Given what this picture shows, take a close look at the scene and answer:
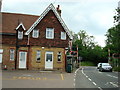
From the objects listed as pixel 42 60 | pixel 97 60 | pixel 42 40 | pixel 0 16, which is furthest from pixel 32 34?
pixel 97 60

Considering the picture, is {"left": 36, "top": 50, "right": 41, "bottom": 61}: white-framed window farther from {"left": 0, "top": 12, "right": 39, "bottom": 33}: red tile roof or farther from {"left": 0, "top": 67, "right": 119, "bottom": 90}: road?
{"left": 0, "top": 67, "right": 119, "bottom": 90}: road

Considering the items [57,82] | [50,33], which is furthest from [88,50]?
[57,82]

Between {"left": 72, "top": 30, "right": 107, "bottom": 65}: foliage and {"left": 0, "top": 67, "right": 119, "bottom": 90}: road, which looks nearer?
{"left": 0, "top": 67, "right": 119, "bottom": 90}: road

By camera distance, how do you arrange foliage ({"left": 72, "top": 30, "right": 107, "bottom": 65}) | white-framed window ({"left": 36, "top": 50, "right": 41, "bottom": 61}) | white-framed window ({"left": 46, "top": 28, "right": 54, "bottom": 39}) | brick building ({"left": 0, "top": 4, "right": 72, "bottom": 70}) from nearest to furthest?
brick building ({"left": 0, "top": 4, "right": 72, "bottom": 70}) < white-framed window ({"left": 36, "top": 50, "right": 41, "bottom": 61}) < white-framed window ({"left": 46, "top": 28, "right": 54, "bottom": 39}) < foliage ({"left": 72, "top": 30, "right": 107, "bottom": 65})

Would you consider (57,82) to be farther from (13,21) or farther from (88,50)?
(88,50)

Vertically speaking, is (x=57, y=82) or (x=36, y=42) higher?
(x=36, y=42)

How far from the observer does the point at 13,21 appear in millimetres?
31391

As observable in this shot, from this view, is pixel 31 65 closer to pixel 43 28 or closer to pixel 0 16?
pixel 43 28

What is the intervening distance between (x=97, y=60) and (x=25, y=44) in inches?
1903

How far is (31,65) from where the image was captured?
2888 cm

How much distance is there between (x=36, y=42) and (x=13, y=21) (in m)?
5.11

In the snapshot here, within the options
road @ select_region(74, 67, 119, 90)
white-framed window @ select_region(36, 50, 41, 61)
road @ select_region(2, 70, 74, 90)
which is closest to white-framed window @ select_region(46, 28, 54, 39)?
white-framed window @ select_region(36, 50, 41, 61)

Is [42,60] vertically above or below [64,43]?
below

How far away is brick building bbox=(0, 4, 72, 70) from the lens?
28.6m
